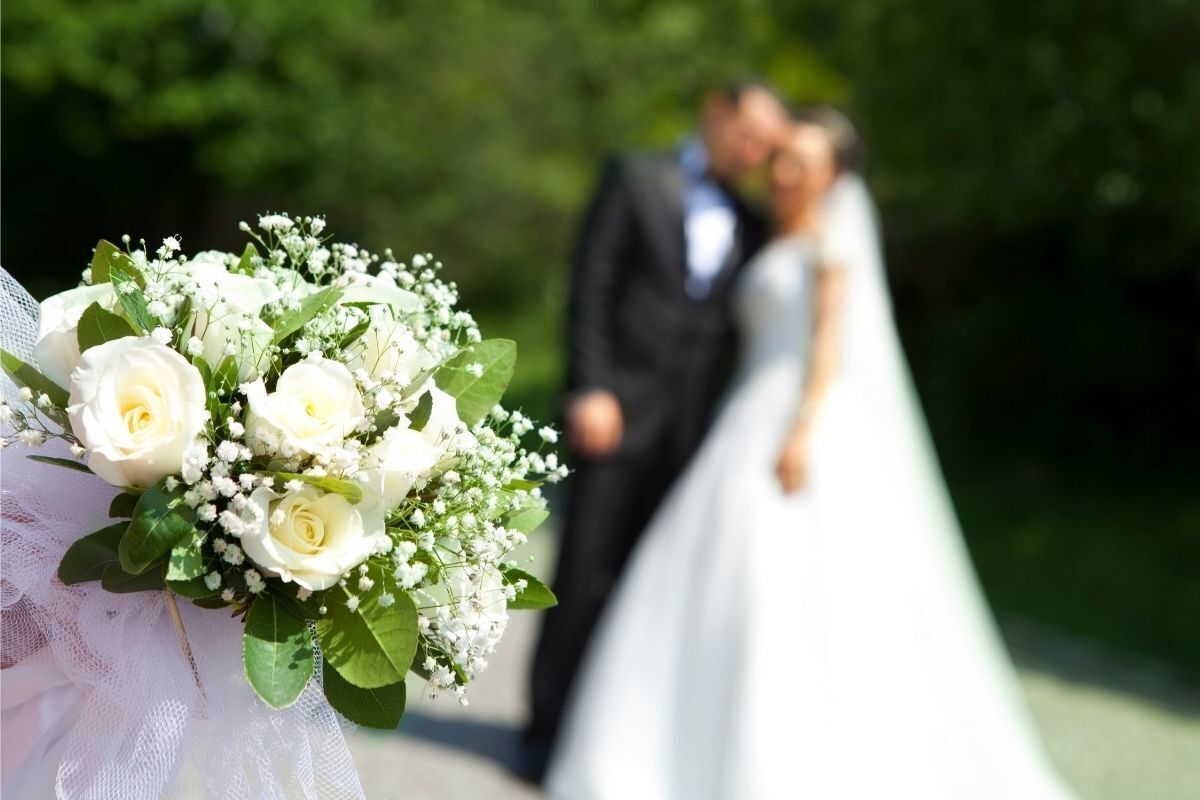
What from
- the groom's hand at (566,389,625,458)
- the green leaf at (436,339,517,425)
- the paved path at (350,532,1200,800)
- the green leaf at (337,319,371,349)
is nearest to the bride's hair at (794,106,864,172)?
the groom's hand at (566,389,625,458)

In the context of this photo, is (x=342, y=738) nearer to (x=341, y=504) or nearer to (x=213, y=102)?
(x=341, y=504)

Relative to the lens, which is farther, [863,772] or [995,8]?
[995,8]

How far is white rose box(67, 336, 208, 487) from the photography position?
5.17ft

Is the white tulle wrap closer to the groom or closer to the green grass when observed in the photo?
the groom

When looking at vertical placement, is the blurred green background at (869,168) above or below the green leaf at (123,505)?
above

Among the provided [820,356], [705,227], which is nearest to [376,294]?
[820,356]

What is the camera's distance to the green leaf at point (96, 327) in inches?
65.1

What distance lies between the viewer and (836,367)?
197 inches

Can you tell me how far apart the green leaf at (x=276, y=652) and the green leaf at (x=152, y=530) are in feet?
0.48

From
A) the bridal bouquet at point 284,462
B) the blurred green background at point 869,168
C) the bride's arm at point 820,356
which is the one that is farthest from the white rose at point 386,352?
the blurred green background at point 869,168

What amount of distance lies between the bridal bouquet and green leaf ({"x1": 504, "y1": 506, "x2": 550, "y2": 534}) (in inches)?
2.3

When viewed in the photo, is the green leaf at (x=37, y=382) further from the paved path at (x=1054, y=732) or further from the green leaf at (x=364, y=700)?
the paved path at (x=1054, y=732)

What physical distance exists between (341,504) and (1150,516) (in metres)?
10.1

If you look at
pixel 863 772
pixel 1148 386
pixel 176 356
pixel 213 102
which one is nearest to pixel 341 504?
pixel 176 356
